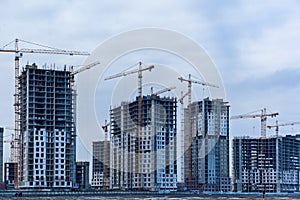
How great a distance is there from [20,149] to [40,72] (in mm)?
22103

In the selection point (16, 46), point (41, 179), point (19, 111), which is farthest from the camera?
point (16, 46)

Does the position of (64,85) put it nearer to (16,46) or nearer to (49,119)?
(49,119)

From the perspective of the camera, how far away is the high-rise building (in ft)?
573

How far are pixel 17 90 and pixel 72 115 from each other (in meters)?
18.0

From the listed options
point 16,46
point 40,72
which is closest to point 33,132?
point 40,72

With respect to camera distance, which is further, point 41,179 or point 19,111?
point 19,111

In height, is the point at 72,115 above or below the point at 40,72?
below

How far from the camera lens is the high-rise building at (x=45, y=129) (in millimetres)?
174500

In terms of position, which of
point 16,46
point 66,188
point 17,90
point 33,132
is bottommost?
point 66,188

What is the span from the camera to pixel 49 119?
582 feet

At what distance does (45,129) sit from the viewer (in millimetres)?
176375

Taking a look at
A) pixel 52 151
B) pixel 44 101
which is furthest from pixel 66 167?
pixel 44 101

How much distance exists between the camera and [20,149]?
179 metres

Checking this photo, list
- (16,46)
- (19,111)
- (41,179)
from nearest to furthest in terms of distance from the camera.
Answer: (41,179) → (19,111) → (16,46)
